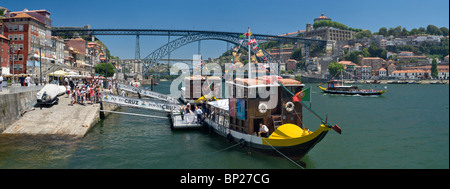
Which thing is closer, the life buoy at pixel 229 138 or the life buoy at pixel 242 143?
Answer: the life buoy at pixel 242 143

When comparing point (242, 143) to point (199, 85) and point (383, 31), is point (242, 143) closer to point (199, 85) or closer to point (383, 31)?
point (199, 85)

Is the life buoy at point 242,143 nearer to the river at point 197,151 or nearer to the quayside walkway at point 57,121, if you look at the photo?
the river at point 197,151

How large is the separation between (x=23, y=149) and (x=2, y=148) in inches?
39.2

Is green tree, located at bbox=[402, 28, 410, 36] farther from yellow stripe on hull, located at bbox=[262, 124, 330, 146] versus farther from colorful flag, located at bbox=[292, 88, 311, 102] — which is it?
yellow stripe on hull, located at bbox=[262, 124, 330, 146]

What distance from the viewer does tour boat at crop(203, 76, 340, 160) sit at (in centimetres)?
1126

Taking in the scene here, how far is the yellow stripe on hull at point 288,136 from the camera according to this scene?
10.8 m

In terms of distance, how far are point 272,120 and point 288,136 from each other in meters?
1.53

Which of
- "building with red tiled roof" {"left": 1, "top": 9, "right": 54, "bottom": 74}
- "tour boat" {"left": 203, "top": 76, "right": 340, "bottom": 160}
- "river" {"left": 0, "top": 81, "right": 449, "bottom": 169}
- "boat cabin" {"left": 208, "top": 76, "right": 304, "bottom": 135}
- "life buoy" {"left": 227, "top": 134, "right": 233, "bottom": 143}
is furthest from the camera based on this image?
"building with red tiled roof" {"left": 1, "top": 9, "right": 54, "bottom": 74}

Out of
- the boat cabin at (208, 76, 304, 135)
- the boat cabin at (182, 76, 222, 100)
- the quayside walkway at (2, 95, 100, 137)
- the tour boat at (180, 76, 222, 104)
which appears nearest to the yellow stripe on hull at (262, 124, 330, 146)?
the boat cabin at (208, 76, 304, 135)

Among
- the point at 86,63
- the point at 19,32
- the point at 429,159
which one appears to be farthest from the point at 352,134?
the point at 86,63

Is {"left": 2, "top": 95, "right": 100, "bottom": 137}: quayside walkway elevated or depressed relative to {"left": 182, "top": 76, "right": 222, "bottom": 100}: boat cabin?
depressed

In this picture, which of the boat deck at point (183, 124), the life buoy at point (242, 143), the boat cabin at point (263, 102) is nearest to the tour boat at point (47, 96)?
the boat deck at point (183, 124)

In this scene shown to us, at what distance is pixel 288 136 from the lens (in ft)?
37.1

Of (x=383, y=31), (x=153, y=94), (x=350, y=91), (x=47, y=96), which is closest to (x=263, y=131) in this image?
(x=47, y=96)
